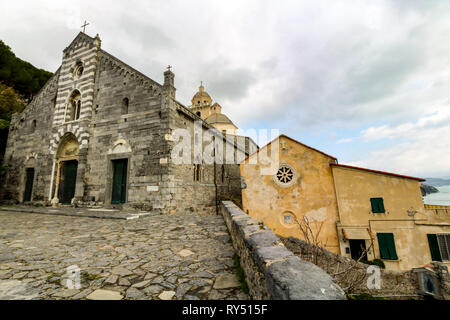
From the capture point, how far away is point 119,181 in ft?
32.6

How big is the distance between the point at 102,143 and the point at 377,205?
14.9 metres

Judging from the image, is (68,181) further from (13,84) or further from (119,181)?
(13,84)

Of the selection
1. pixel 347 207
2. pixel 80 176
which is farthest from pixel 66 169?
pixel 347 207

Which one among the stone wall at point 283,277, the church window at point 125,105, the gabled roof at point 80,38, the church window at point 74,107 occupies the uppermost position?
the gabled roof at point 80,38

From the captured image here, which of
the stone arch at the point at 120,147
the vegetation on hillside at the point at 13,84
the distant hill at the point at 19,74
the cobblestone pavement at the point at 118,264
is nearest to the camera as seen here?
the cobblestone pavement at the point at 118,264

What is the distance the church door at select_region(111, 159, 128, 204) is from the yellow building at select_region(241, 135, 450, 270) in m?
6.59

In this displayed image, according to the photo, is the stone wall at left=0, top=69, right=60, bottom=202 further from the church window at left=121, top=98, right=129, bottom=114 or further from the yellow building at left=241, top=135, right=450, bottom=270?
the yellow building at left=241, top=135, right=450, bottom=270

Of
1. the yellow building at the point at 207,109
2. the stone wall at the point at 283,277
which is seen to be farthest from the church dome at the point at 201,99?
the stone wall at the point at 283,277

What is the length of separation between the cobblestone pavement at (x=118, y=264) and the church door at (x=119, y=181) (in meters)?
4.57

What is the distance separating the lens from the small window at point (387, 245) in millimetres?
9602

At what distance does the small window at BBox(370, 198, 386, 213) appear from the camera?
32.5ft

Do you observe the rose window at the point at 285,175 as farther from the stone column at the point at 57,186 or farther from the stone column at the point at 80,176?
the stone column at the point at 57,186

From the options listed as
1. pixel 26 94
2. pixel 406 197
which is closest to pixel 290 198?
pixel 406 197
